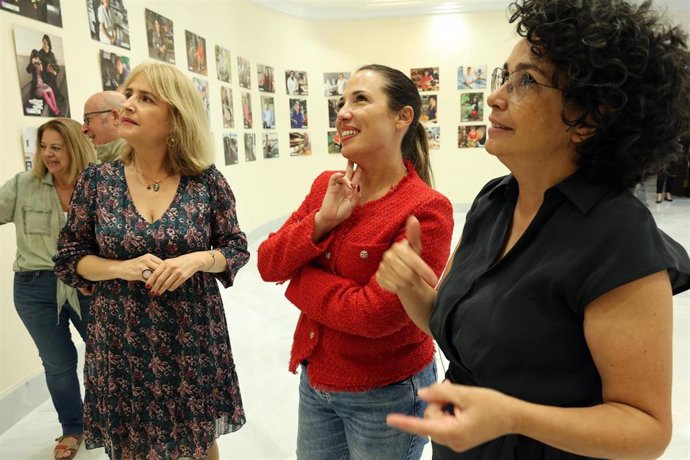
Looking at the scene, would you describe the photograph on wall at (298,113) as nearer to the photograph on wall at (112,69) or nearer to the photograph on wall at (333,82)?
the photograph on wall at (333,82)

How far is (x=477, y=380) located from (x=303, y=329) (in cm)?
73

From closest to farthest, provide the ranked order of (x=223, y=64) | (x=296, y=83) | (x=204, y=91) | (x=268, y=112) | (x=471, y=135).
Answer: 1. (x=204, y=91)
2. (x=223, y=64)
3. (x=268, y=112)
4. (x=296, y=83)
5. (x=471, y=135)

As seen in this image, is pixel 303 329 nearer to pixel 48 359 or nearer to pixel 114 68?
pixel 48 359

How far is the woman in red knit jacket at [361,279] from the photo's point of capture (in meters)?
1.46

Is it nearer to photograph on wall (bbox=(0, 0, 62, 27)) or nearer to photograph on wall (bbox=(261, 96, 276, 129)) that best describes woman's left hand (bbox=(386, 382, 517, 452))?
photograph on wall (bbox=(0, 0, 62, 27))

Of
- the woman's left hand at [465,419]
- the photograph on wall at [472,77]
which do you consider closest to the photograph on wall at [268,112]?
the photograph on wall at [472,77]

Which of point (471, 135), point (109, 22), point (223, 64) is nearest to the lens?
point (109, 22)

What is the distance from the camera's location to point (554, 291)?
916mm

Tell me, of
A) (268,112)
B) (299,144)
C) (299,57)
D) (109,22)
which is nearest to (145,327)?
(109,22)

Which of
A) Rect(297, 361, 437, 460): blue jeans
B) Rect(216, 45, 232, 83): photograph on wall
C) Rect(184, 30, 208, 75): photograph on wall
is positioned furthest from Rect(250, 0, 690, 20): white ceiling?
Rect(297, 361, 437, 460): blue jeans

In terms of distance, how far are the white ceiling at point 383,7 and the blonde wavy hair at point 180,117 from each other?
7.89m

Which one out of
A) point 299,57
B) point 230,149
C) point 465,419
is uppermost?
point 299,57

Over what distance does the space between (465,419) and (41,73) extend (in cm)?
393

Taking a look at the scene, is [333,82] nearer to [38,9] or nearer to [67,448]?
[38,9]
